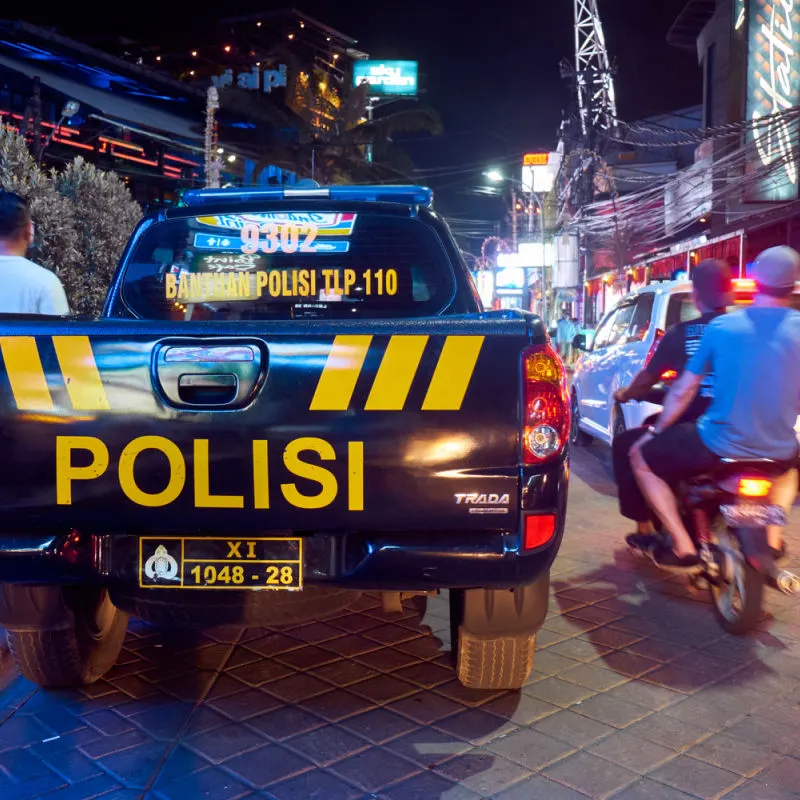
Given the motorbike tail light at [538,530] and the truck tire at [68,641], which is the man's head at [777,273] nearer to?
the motorbike tail light at [538,530]

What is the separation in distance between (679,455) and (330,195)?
220 cm

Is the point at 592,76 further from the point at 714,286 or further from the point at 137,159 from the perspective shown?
the point at 714,286

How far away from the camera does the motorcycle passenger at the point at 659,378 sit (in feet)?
15.9

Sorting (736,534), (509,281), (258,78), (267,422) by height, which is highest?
(258,78)

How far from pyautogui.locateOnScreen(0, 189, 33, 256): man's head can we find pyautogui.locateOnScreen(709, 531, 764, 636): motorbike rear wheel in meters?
3.83

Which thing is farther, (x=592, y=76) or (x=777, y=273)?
(x=592, y=76)

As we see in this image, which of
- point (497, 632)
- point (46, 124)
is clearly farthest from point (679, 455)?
point (46, 124)

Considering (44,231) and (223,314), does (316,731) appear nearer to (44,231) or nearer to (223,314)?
(223,314)

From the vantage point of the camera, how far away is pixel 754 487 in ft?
13.5

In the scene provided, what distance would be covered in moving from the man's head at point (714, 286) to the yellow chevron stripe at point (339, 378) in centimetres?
295

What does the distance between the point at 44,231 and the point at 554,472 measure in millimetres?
11773

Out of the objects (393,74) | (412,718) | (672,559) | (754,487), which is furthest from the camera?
(393,74)

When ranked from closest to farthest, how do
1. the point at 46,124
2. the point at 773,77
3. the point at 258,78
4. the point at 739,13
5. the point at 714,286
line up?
the point at 714,286 < the point at 773,77 < the point at 739,13 < the point at 46,124 < the point at 258,78

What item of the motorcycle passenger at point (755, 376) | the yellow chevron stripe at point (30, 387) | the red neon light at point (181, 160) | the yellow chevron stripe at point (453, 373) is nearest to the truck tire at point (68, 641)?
the yellow chevron stripe at point (30, 387)
